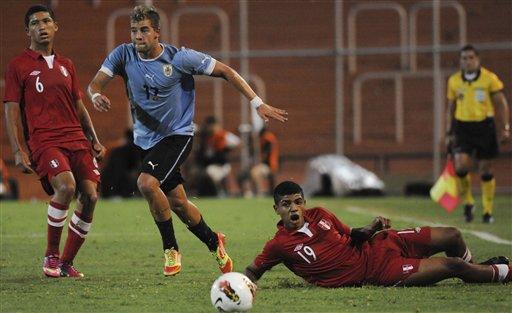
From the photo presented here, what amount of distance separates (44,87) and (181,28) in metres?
17.5

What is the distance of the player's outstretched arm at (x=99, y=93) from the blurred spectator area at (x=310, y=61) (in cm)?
1612

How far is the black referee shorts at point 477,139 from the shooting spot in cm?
1719

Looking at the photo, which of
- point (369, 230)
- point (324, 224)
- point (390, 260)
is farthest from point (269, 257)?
point (390, 260)

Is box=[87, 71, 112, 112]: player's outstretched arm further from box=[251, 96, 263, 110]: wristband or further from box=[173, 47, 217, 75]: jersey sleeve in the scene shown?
box=[251, 96, 263, 110]: wristband

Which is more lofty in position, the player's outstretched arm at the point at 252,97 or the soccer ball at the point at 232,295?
the player's outstretched arm at the point at 252,97

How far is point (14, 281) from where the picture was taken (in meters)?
9.98

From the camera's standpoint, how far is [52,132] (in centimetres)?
1030

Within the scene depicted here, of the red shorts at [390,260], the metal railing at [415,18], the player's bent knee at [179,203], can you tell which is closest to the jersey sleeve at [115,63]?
the player's bent knee at [179,203]

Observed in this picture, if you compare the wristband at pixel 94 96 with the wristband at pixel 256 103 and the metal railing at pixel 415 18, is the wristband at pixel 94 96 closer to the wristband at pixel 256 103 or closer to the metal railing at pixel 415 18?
the wristband at pixel 256 103

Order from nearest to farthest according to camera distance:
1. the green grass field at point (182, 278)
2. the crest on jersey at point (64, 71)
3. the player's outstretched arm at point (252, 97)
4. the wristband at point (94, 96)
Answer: the green grass field at point (182, 278) < the player's outstretched arm at point (252, 97) < the wristband at point (94, 96) < the crest on jersey at point (64, 71)

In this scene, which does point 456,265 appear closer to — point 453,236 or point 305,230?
point 453,236

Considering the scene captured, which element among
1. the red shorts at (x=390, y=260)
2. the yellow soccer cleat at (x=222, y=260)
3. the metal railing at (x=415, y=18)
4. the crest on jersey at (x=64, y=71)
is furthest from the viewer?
the metal railing at (x=415, y=18)

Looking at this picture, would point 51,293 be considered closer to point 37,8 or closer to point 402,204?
point 37,8

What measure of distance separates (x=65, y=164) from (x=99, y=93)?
0.66m
